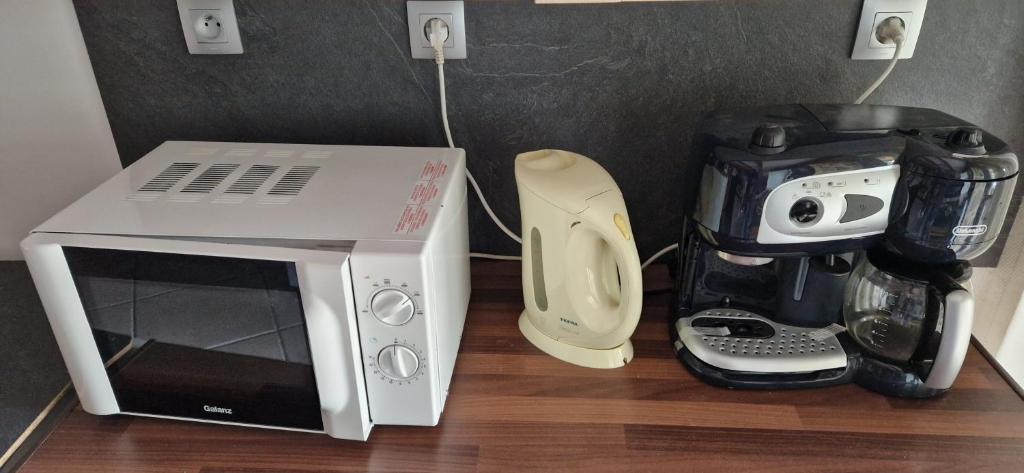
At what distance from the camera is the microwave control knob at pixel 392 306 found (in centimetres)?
67

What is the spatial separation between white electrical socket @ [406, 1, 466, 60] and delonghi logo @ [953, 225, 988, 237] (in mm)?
647

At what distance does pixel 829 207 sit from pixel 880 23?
14.4 inches

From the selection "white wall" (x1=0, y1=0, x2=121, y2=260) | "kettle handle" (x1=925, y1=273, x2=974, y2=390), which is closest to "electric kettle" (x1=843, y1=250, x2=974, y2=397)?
"kettle handle" (x1=925, y1=273, x2=974, y2=390)

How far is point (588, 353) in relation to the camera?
33.7 inches

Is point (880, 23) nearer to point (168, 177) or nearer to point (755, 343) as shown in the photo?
point (755, 343)

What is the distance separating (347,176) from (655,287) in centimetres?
50

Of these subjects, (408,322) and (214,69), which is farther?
(214,69)

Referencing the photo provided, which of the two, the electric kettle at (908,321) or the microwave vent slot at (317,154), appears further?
the microwave vent slot at (317,154)

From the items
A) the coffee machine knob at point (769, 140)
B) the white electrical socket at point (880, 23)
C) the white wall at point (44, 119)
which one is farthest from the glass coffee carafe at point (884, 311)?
the white wall at point (44, 119)

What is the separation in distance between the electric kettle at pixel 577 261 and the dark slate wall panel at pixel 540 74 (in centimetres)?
19

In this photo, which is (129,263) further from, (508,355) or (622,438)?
(622,438)

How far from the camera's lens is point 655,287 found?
1032 millimetres

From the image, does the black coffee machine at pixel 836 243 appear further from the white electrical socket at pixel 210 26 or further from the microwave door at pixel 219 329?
the white electrical socket at pixel 210 26

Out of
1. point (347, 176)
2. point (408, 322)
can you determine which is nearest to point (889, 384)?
point (408, 322)
